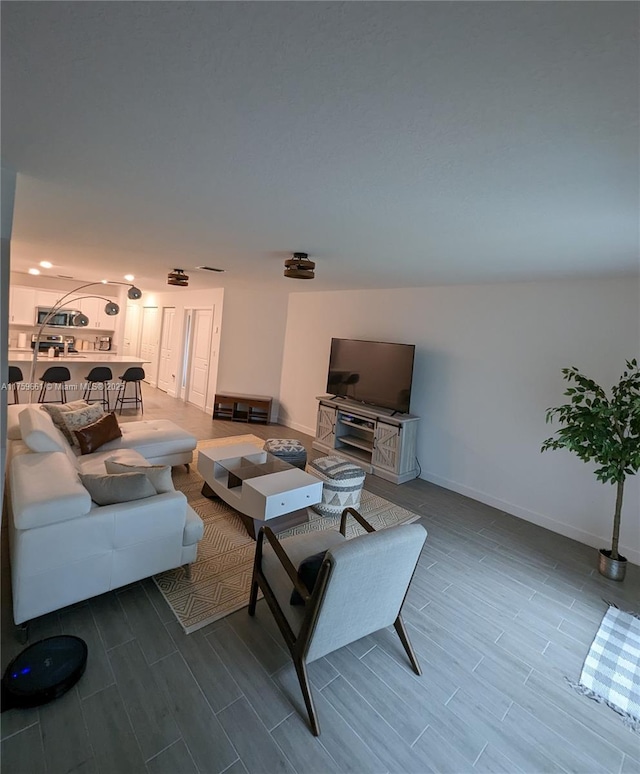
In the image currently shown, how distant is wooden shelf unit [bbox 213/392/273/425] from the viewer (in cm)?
678

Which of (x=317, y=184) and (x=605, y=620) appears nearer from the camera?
(x=317, y=184)

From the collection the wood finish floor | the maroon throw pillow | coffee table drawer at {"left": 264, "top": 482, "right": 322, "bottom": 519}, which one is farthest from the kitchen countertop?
coffee table drawer at {"left": 264, "top": 482, "right": 322, "bottom": 519}

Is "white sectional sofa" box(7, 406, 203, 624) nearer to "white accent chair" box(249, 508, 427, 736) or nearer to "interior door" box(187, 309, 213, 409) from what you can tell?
"white accent chair" box(249, 508, 427, 736)

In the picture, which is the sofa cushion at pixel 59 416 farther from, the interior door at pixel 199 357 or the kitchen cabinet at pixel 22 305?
the kitchen cabinet at pixel 22 305

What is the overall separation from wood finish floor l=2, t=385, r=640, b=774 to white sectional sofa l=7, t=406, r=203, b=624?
8.8 inches

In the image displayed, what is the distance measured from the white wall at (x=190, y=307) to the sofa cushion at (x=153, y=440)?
274 centimetres

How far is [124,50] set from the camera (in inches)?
40.5

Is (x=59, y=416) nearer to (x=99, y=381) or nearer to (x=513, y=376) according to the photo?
(x=99, y=381)

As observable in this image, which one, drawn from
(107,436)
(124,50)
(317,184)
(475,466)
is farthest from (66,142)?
(475,466)

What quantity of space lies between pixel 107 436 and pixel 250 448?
147 cm

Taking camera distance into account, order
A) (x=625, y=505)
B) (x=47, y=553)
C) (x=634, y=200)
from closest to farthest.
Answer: (x=634, y=200)
(x=47, y=553)
(x=625, y=505)

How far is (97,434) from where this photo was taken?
3.75 m

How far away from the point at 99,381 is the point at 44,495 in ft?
17.7

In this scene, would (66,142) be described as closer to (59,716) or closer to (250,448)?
(59,716)
